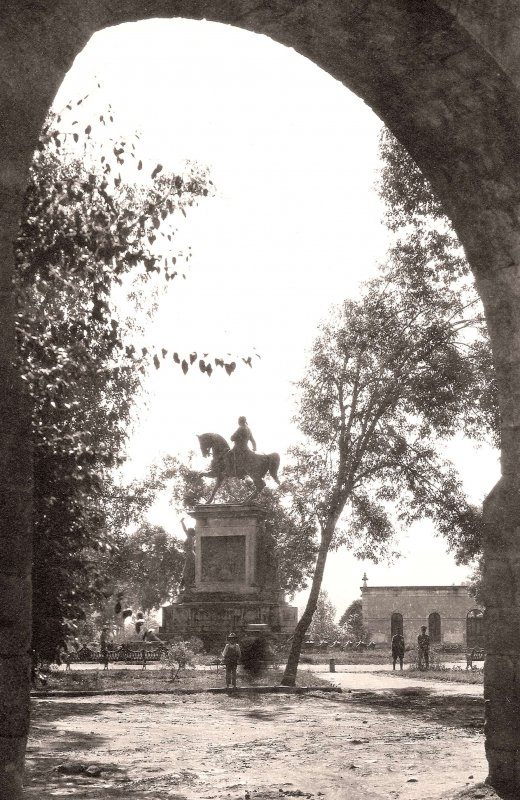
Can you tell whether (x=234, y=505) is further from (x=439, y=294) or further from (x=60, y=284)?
(x=60, y=284)

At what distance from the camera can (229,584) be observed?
31.2 m

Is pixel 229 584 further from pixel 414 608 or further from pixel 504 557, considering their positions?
pixel 414 608

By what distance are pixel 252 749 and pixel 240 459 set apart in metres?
23.4

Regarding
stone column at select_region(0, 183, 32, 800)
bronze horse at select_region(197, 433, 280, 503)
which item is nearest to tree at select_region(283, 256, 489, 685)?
bronze horse at select_region(197, 433, 280, 503)

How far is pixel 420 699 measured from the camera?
1775 cm

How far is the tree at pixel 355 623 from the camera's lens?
194 feet

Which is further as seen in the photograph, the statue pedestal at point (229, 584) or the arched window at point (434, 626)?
the arched window at point (434, 626)

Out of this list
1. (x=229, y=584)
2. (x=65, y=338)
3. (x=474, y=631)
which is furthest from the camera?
(x=474, y=631)

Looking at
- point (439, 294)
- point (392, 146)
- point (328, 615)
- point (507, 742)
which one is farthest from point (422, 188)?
point (328, 615)

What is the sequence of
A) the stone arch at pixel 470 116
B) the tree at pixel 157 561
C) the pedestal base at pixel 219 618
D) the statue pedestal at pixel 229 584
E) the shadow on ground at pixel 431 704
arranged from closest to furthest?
the stone arch at pixel 470 116 → the shadow on ground at pixel 431 704 → the pedestal base at pixel 219 618 → the statue pedestal at pixel 229 584 → the tree at pixel 157 561

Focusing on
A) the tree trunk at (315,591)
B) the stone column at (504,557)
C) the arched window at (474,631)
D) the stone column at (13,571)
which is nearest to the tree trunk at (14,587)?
the stone column at (13,571)

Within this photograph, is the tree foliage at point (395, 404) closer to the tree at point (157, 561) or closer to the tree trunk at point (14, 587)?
the tree trunk at point (14, 587)

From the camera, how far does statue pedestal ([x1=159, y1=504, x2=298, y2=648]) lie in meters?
30.2

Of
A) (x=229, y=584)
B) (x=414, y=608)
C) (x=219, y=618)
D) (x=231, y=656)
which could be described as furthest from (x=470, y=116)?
(x=414, y=608)
